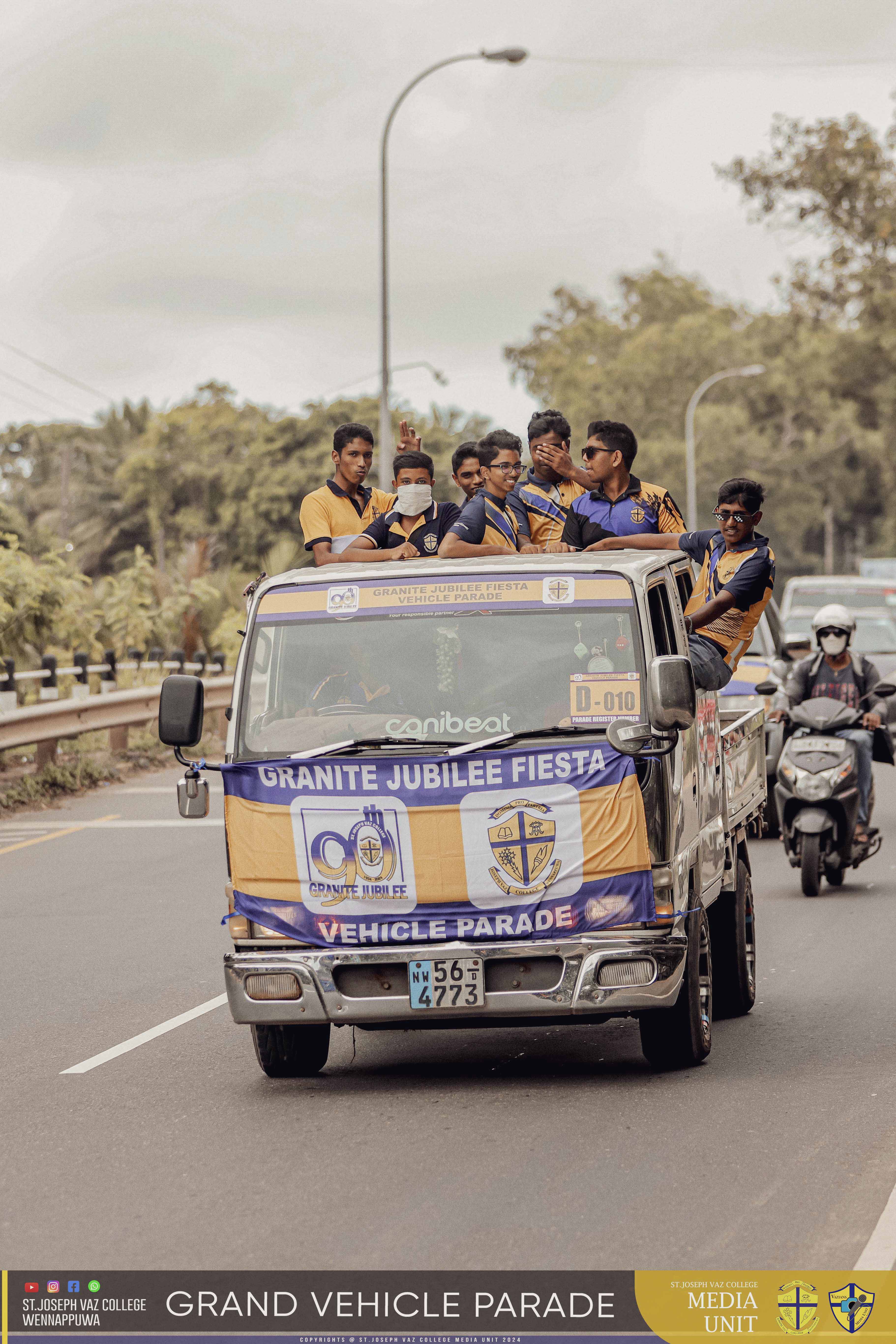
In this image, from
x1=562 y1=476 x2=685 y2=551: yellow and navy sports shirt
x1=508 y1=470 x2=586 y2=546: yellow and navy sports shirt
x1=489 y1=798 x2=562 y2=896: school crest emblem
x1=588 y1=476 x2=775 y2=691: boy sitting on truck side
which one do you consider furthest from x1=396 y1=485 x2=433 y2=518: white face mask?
x1=489 y1=798 x2=562 y2=896: school crest emblem

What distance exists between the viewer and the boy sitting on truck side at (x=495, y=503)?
337 inches

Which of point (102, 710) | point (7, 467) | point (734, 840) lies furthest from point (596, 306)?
point (734, 840)

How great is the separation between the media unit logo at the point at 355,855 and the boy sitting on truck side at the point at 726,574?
1.87 meters

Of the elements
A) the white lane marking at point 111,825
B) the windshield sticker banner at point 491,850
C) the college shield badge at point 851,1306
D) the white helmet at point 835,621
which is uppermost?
the white helmet at point 835,621

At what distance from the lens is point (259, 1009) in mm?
7188

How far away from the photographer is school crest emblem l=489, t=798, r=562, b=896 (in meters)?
7.05

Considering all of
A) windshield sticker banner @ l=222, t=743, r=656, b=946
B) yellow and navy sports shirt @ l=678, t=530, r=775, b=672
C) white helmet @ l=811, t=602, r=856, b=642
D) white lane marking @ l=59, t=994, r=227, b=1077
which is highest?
yellow and navy sports shirt @ l=678, t=530, r=775, b=672

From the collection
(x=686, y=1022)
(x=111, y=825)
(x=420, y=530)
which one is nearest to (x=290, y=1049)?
(x=686, y=1022)

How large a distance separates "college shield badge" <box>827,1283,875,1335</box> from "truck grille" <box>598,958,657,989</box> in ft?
6.78

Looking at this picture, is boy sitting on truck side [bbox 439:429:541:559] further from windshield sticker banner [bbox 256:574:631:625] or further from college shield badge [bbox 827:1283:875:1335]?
college shield badge [bbox 827:1283:875:1335]

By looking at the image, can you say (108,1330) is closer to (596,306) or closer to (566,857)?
(566,857)

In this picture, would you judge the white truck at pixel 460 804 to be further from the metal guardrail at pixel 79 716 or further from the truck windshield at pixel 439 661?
the metal guardrail at pixel 79 716

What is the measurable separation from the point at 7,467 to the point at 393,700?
5744 centimetres

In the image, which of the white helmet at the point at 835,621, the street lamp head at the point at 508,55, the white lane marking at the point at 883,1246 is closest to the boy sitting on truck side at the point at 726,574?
the white lane marking at the point at 883,1246
